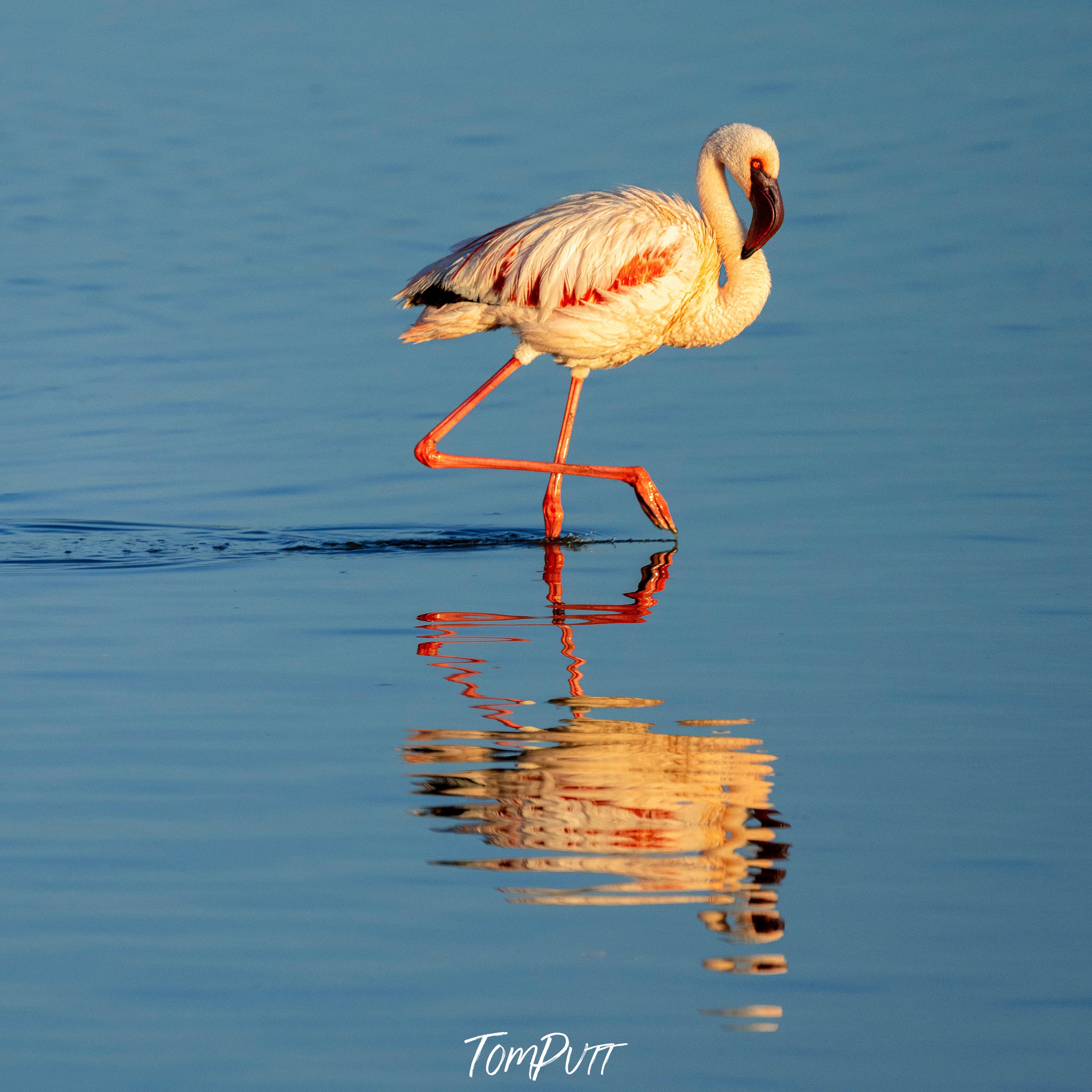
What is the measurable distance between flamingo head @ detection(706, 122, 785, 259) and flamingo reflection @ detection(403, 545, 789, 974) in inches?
149

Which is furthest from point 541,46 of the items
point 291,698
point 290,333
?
point 291,698

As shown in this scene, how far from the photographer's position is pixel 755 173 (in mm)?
9602

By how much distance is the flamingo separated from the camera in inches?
364

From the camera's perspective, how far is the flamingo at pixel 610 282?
9.24 metres

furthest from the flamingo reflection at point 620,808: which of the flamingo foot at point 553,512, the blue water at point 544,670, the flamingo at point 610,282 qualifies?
the flamingo at point 610,282

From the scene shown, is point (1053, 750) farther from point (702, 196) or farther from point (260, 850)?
point (702, 196)

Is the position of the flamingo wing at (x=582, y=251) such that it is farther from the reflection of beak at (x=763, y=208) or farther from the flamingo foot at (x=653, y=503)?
the flamingo foot at (x=653, y=503)

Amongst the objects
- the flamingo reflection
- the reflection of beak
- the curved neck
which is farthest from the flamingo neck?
the flamingo reflection

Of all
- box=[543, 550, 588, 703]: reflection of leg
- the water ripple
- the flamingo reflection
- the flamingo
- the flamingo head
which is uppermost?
the flamingo head

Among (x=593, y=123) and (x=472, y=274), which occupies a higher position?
(x=593, y=123)

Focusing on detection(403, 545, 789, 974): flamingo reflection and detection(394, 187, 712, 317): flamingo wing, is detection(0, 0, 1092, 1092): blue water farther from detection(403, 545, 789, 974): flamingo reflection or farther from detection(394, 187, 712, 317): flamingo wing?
detection(394, 187, 712, 317): flamingo wing

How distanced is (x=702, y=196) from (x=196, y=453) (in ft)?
10.7

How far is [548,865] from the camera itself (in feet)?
15.9

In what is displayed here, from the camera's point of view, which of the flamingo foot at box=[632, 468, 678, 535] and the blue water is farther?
the flamingo foot at box=[632, 468, 678, 535]
